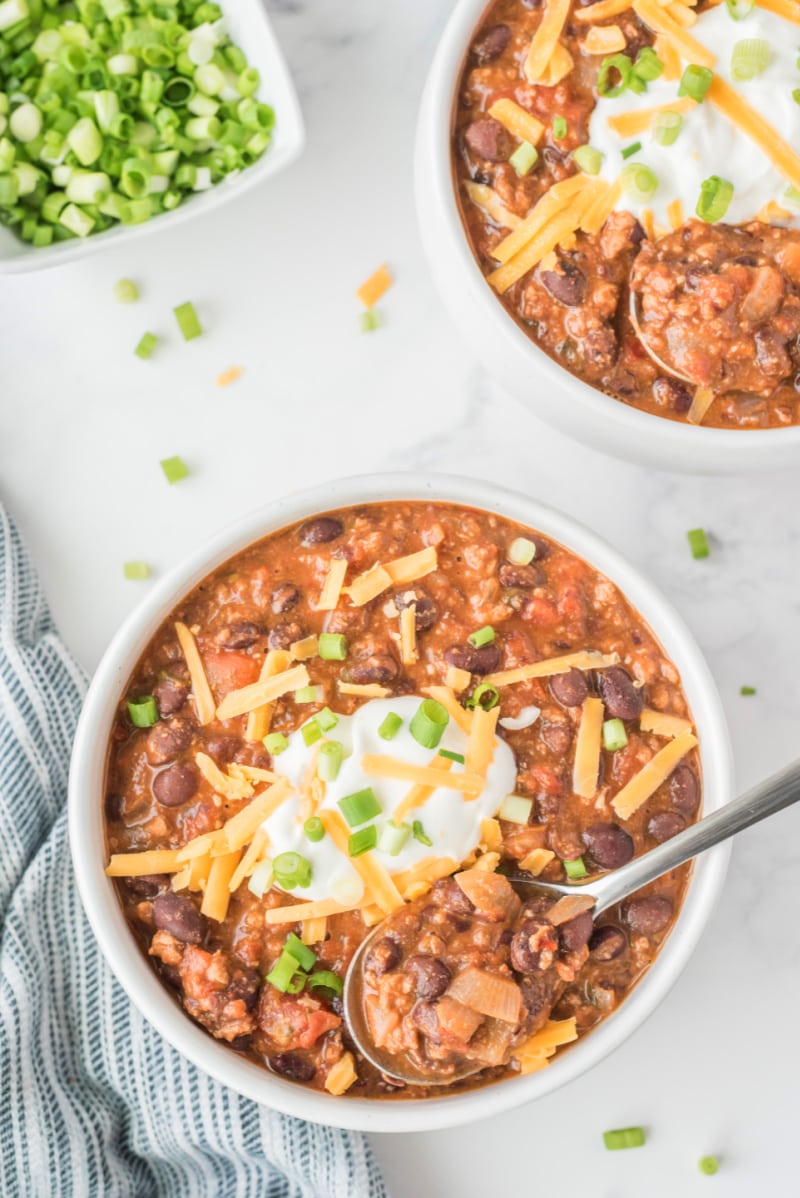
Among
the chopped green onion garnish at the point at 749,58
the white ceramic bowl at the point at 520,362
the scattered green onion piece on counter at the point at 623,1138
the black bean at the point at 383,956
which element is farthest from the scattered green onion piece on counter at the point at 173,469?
the scattered green onion piece on counter at the point at 623,1138

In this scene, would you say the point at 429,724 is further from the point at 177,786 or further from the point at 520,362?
the point at 520,362

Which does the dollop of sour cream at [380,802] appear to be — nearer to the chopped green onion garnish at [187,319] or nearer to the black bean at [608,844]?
the black bean at [608,844]

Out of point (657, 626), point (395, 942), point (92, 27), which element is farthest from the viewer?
point (92, 27)

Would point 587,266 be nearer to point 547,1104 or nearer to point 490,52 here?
point 490,52

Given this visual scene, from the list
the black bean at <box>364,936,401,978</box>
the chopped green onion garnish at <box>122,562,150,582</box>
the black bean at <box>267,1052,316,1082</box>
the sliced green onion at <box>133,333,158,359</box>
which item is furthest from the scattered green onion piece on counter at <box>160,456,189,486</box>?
A: the black bean at <box>267,1052,316,1082</box>

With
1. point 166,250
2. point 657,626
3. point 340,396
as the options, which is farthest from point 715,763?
point 166,250

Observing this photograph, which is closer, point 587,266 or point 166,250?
point 587,266
